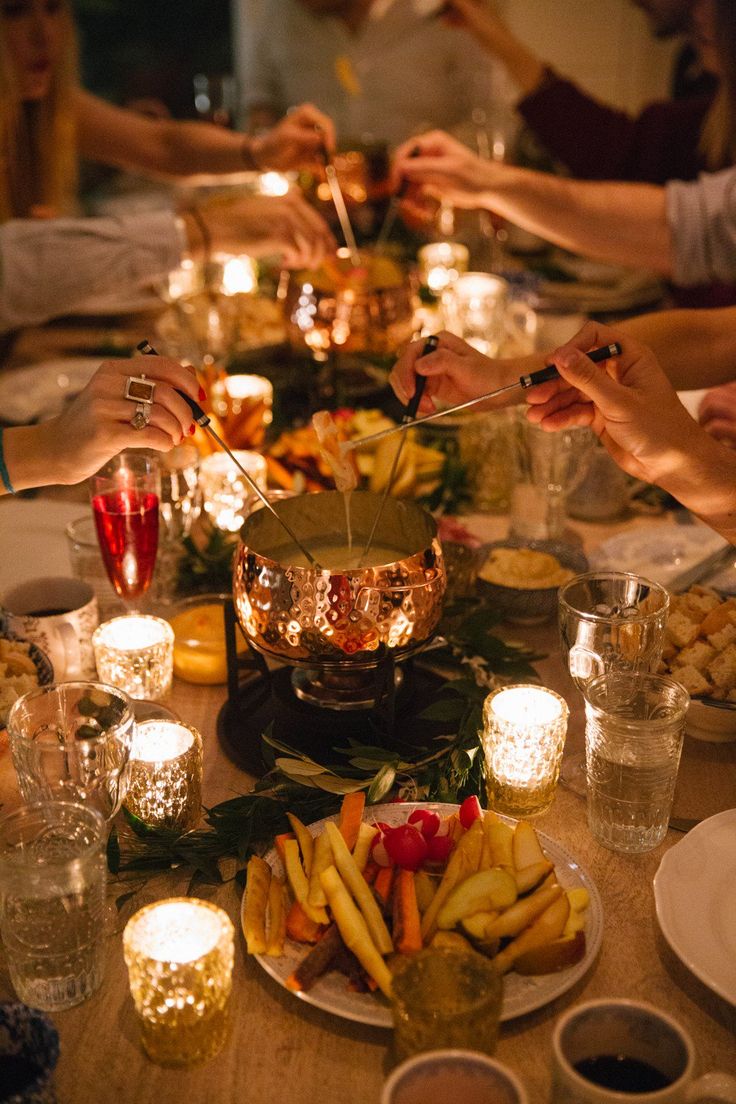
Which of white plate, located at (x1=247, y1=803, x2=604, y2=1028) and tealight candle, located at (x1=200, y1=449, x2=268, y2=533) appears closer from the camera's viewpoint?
white plate, located at (x1=247, y1=803, x2=604, y2=1028)

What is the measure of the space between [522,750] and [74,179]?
8.38 feet

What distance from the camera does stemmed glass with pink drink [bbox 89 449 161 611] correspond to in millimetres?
1301

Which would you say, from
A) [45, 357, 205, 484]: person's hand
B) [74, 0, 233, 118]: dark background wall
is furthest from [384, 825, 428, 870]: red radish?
[74, 0, 233, 118]: dark background wall

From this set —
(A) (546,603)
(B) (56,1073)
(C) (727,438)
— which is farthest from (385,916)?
(C) (727,438)

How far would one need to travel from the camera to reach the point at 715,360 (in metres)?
1.74

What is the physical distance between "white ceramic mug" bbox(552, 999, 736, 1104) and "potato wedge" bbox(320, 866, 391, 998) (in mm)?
153

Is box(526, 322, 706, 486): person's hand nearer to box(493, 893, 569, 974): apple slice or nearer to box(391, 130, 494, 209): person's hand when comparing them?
box(493, 893, 569, 974): apple slice

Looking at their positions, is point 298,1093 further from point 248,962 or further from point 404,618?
point 404,618

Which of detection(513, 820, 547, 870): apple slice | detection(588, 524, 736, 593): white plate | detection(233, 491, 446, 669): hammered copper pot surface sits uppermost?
detection(233, 491, 446, 669): hammered copper pot surface

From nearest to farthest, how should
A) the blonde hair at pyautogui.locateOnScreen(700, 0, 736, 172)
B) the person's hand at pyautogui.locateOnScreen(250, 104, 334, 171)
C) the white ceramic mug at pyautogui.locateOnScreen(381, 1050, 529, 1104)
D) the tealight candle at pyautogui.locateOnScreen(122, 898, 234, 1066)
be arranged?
the white ceramic mug at pyautogui.locateOnScreen(381, 1050, 529, 1104), the tealight candle at pyautogui.locateOnScreen(122, 898, 234, 1066), the blonde hair at pyautogui.locateOnScreen(700, 0, 736, 172), the person's hand at pyautogui.locateOnScreen(250, 104, 334, 171)

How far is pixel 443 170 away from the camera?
242 cm

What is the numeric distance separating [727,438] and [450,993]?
112 cm

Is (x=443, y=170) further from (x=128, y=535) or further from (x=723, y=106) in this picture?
(x=128, y=535)

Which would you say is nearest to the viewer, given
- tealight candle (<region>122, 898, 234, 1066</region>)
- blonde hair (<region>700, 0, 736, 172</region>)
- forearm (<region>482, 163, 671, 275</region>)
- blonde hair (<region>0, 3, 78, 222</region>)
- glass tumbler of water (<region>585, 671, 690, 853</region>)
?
tealight candle (<region>122, 898, 234, 1066</region>)
